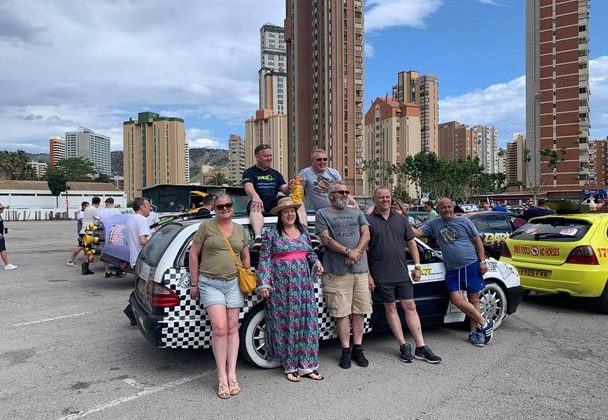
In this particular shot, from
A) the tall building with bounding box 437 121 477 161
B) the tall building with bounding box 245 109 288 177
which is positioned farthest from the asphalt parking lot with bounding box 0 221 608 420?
the tall building with bounding box 437 121 477 161

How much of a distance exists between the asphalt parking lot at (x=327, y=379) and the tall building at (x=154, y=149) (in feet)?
402

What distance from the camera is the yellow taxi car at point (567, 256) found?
643 centimetres

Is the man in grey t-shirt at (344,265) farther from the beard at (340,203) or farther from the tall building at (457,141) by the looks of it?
the tall building at (457,141)

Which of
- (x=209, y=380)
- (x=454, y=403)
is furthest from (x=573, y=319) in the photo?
(x=209, y=380)

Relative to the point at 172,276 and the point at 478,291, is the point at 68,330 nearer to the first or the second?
the point at 172,276

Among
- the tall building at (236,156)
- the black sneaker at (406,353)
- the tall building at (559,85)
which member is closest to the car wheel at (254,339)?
the black sneaker at (406,353)

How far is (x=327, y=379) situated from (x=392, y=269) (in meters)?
1.25

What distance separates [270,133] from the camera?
391 ft

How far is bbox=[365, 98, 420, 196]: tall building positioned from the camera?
4225 inches

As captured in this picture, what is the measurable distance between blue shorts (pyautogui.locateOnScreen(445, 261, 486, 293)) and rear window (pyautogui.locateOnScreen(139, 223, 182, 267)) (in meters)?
3.02

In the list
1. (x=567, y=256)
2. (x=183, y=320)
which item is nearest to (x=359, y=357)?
(x=183, y=320)

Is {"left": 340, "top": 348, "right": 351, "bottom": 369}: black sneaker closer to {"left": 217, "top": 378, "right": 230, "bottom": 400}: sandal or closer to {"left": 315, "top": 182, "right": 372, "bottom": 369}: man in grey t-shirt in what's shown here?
{"left": 315, "top": 182, "right": 372, "bottom": 369}: man in grey t-shirt

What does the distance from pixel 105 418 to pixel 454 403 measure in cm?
271

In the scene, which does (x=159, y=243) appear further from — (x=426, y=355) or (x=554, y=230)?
(x=554, y=230)
